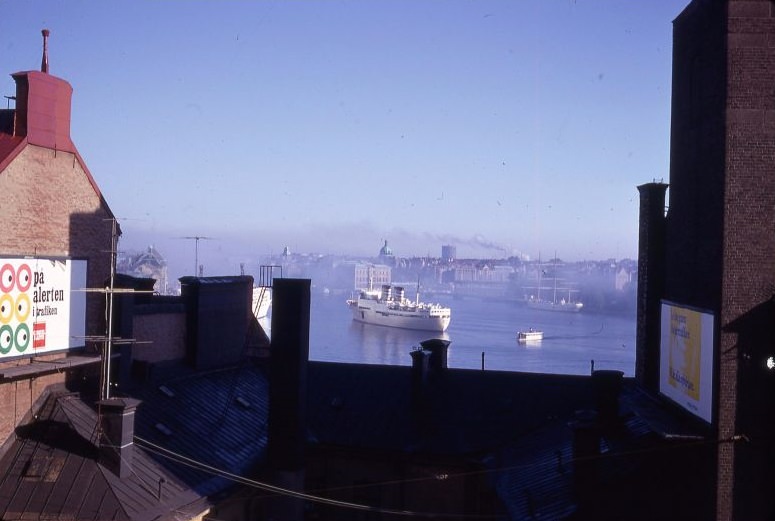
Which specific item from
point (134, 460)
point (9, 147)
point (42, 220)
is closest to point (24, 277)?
point (42, 220)

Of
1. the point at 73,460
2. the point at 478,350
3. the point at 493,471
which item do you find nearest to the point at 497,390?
the point at 493,471

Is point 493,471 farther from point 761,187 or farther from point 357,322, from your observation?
point 357,322

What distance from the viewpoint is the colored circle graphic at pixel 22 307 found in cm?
1592

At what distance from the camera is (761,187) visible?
1467 centimetres

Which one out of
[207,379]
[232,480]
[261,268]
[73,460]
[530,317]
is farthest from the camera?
[530,317]

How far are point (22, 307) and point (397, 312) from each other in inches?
4154

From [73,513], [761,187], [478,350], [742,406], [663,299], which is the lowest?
[478,350]

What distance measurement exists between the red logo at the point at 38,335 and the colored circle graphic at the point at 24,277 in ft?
3.04

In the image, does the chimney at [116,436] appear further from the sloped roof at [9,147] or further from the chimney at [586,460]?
the chimney at [586,460]

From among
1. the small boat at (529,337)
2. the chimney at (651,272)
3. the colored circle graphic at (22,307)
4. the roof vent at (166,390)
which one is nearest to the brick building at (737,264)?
the chimney at (651,272)

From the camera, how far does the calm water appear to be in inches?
3287

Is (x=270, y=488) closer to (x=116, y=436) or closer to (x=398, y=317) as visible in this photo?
(x=116, y=436)

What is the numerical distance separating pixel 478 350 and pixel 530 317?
60.2 metres

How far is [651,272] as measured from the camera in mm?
20344
